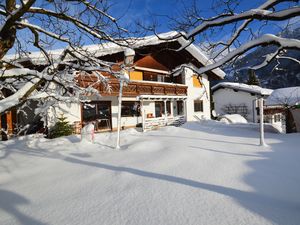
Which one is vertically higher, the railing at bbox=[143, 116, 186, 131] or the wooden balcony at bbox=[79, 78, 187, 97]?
the wooden balcony at bbox=[79, 78, 187, 97]

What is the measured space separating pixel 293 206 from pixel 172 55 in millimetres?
21127

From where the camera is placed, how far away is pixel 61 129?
563 inches

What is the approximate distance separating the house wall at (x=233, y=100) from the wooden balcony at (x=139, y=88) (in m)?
13.1

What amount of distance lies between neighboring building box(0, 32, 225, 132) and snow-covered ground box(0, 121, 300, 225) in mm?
6107

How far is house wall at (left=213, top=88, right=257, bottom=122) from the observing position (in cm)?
3142

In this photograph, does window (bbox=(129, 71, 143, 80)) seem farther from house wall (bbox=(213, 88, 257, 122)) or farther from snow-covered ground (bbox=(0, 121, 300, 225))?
house wall (bbox=(213, 88, 257, 122))

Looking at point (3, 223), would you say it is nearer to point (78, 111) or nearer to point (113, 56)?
point (78, 111)

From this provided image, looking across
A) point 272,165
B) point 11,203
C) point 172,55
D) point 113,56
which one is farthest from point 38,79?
point 172,55

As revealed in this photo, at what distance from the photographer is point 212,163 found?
22.2ft

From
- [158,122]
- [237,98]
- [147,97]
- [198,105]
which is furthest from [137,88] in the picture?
[237,98]

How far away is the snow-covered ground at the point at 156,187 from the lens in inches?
151

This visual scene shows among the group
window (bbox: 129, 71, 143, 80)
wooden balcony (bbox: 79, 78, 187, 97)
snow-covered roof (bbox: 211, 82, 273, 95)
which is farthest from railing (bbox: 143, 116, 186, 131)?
snow-covered roof (bbox: 211, 82, 273, 95)

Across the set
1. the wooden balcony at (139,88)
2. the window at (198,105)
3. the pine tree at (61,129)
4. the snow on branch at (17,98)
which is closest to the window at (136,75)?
the wooden balcony at (139,88)

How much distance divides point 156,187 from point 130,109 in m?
14.7
